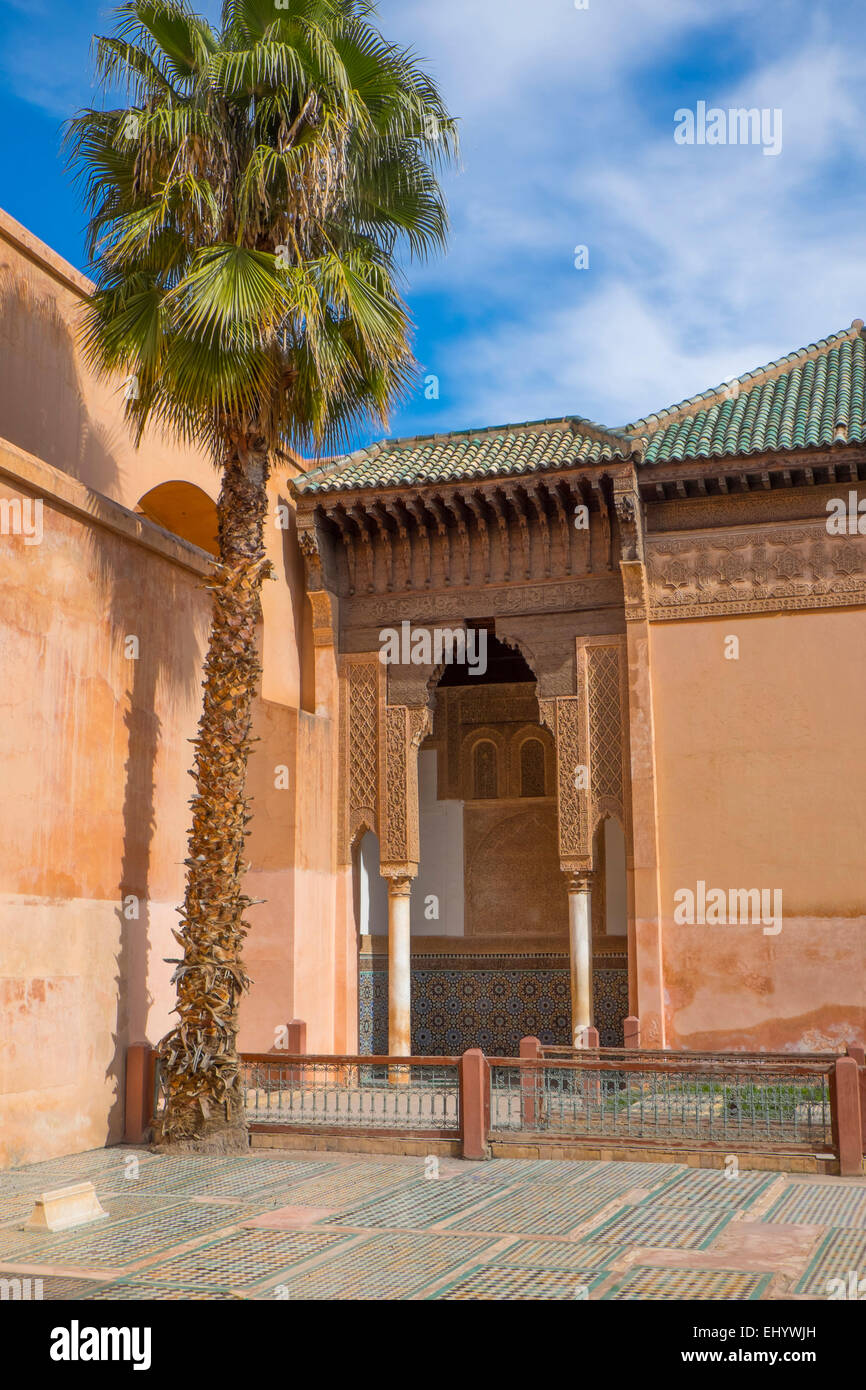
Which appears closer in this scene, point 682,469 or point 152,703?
point 152,703

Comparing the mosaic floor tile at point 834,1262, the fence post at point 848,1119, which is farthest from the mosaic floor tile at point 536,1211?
the fence post at point 848,1119

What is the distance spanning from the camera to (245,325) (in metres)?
9.06

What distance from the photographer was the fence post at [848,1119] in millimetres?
8242

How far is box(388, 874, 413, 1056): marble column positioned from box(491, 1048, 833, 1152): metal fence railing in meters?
4.95

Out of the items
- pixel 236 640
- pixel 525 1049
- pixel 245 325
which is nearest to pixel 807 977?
pixel 525 1049

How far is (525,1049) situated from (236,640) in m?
4.02

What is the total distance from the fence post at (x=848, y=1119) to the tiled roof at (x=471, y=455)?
7.49 meters

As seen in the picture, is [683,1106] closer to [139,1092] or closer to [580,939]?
[139,1092]

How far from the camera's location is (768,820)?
13312mm

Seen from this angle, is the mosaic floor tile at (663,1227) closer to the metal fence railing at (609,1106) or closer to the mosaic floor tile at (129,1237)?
the metal fence railing at (609,1106)

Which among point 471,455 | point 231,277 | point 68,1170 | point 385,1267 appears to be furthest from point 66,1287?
point 471,455

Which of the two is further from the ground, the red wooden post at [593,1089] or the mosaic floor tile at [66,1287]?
the red wooden post at [593,1089]

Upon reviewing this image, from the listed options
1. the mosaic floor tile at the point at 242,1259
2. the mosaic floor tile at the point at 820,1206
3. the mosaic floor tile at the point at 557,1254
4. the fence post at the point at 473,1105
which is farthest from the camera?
the fence post at the point at 473,1105
